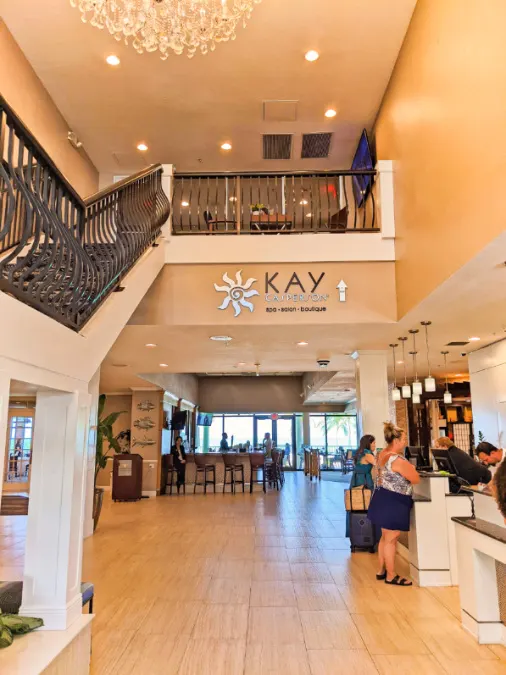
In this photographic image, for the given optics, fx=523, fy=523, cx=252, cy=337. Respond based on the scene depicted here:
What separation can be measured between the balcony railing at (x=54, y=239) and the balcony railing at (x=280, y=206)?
7.33ft

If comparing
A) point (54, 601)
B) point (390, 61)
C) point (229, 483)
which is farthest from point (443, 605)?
point (229, 483)

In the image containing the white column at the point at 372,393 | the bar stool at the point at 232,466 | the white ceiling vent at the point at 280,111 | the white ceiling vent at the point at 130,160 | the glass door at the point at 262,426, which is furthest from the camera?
the glass door at the point at 262,426

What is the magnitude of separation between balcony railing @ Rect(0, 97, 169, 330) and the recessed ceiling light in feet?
11.2

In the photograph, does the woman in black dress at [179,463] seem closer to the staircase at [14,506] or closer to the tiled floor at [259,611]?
the staircase at [14,506]

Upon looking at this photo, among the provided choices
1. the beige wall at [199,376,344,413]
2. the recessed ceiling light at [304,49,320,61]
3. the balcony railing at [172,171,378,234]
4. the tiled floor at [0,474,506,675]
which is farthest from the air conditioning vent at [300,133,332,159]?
the beige wall at [199,376,344,413]

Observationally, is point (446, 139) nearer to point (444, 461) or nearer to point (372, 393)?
point (444, 461)

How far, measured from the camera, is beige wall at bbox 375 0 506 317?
368 cm

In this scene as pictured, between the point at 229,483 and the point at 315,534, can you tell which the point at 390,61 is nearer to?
the point at 315,534

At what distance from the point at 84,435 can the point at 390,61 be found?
631 centimetres

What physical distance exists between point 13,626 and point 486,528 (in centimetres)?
331

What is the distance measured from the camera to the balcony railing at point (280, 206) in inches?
275

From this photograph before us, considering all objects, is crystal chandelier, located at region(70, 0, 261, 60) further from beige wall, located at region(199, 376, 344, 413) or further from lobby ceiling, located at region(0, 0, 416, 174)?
beige wall, located at region(199, 376, 344, 413)

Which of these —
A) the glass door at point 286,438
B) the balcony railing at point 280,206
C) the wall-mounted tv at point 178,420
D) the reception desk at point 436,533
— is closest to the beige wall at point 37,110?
the balcony railing at point 280,206

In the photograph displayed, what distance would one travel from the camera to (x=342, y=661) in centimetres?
373
